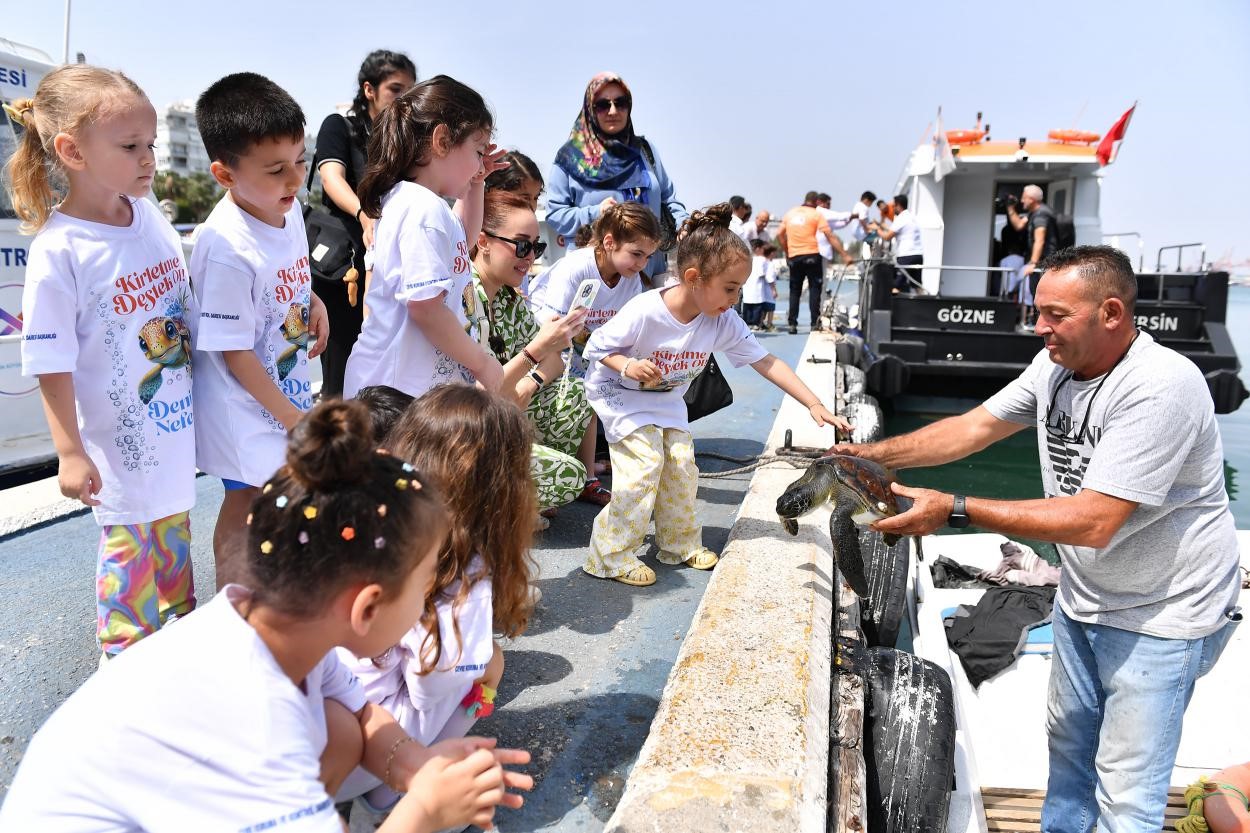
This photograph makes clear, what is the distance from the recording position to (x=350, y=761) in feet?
5.99

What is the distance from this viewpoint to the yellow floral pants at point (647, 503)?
12.2 feet

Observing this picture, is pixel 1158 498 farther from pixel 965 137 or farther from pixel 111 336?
pixel 965 137

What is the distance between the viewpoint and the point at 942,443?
3.62 metres

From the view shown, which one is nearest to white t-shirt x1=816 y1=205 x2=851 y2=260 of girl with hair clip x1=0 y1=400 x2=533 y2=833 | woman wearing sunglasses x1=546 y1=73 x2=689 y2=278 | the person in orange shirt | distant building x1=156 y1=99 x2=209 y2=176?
the person in orange shirt

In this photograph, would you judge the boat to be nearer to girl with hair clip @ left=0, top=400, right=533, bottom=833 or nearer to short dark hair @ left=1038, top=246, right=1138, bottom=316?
short dark hair @ left=1038, top=246, right=1138, bottom=316

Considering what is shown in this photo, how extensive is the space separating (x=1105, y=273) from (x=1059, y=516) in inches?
30.2

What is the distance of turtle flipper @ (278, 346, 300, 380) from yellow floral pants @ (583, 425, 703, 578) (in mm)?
1426

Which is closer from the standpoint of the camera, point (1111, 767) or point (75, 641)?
point (1111, 767)

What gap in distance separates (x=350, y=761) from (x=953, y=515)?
2002mm

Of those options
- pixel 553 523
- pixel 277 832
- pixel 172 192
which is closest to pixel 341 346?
pixel 553 523

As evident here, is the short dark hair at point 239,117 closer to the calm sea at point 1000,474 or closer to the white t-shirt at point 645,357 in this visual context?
the white t-shirt at point 645,357

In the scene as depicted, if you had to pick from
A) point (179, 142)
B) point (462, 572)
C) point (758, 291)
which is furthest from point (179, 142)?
point (462, 572)

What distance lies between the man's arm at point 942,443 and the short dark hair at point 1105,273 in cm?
82

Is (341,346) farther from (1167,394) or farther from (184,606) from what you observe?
(1167,394)
